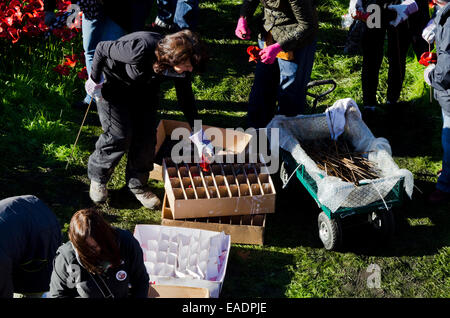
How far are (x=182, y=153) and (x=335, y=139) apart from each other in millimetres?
1281

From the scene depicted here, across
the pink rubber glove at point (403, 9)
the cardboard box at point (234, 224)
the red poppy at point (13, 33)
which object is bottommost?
the cardboard box at point (234, 224)

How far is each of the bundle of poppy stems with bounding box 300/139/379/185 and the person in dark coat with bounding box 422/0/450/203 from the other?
2.11 feet

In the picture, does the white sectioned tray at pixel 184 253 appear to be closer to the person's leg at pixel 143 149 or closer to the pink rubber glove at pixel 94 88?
the person's leg at pixel 143 149

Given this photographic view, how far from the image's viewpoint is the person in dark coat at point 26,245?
2.91 meters

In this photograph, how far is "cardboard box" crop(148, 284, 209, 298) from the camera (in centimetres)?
364

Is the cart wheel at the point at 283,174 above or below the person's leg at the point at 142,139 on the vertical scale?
below

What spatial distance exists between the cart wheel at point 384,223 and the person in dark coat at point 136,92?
1539 millimetres

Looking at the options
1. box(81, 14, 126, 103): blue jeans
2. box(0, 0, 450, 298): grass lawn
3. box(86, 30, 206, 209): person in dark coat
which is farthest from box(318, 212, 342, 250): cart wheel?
box(81, 14, 126, 103): blue jeans

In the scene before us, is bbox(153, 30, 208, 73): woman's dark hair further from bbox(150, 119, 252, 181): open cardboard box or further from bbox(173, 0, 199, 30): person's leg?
bbox(173, 0, 199, 30): person's leg

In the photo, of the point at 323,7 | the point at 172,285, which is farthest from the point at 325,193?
the point at 323,7

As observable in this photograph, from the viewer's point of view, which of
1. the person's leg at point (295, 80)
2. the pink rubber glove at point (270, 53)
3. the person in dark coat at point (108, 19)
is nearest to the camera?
the pink rubber glove at point (270, 53)

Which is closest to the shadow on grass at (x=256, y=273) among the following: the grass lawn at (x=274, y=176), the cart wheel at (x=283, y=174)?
the grass lawn at (x=274, y=176)

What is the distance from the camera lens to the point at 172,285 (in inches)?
146

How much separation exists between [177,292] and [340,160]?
172 cm
